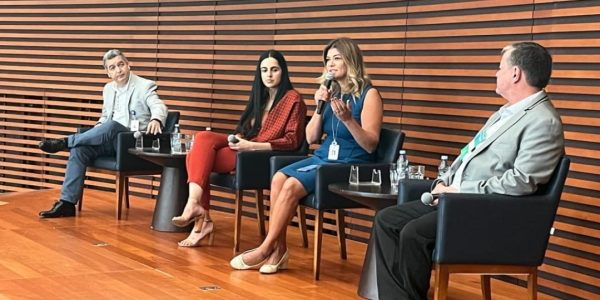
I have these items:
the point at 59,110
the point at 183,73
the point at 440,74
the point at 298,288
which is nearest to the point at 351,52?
the point at 440,74

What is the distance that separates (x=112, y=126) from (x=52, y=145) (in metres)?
0.52

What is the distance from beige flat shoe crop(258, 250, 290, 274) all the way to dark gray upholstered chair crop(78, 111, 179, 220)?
1.98m

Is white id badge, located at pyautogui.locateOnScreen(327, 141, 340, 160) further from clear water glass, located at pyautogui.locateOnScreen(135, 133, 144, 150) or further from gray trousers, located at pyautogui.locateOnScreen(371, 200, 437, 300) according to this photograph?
clear water glass, located at pyautogui.locateOnScreen(135, 133, 144, 150)

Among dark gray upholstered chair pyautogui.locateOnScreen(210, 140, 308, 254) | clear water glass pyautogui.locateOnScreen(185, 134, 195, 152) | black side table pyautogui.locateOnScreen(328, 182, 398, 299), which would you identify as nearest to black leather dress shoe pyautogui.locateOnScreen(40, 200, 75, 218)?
clear water glass pyautogui.locateOnScreen(185, 134, 195, 152)

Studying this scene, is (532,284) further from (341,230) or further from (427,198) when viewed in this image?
(341,230)

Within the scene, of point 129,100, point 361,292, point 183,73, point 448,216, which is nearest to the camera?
point 448,216

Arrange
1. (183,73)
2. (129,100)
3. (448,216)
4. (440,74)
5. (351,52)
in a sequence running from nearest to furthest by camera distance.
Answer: (448,216)
(351,52)
(440,74)
(129,100)
(183,73)

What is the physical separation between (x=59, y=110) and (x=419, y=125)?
482cm

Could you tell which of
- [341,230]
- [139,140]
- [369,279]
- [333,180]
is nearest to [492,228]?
[369,279]

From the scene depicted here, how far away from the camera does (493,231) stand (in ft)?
14.1

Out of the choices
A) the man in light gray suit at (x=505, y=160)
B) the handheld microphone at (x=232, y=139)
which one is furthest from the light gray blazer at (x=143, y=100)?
the man in light gray suit at (x=505, y=160)

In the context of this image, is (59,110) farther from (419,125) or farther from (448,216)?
(448,216)

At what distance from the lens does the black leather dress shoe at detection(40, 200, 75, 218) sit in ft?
26.0

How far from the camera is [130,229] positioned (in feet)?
24.6
